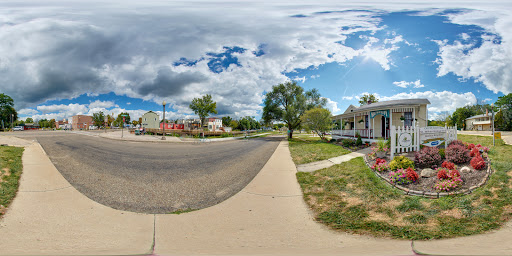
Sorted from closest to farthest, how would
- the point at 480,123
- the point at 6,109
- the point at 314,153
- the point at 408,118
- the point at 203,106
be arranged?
1. the point at 314,153
2. the point at 408,118
3. the point at 203,106
4. the point at 480,123
5. the point at 6,109

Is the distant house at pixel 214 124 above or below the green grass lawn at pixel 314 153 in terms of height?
above

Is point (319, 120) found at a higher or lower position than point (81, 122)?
lower

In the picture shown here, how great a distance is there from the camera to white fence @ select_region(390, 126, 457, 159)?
779 cm

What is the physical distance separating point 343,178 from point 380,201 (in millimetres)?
1801

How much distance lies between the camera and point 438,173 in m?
4.96

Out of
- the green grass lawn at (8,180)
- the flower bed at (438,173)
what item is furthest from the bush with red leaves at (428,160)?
the green grass lawn at (8,180)

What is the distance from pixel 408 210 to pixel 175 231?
13.4 feet

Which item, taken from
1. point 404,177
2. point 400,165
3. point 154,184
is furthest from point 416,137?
point 154,184

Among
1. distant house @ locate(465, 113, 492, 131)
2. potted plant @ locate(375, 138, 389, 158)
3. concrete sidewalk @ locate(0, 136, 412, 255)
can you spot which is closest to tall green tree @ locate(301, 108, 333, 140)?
potted plant @ locate(375, 138, 389, 158)

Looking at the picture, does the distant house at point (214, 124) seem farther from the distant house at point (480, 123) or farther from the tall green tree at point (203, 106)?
the distant house at point (480, 123)

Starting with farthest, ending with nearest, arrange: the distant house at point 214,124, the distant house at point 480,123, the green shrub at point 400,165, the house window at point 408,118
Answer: the distant house at point 214,124 → the distant house at point 480,123 → the house window at point 408,118 → the green shrub at point 400,165

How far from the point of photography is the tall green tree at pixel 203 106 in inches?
1374

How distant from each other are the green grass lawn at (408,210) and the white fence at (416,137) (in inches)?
103

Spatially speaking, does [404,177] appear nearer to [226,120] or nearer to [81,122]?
[226,120]
